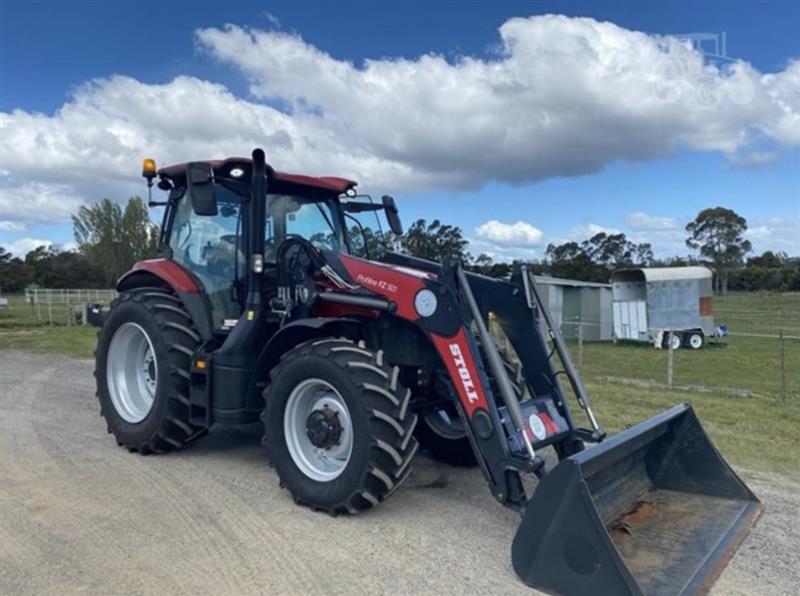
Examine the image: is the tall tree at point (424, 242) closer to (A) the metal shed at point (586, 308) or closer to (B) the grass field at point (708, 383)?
(B) the grass field at point (708, 383)

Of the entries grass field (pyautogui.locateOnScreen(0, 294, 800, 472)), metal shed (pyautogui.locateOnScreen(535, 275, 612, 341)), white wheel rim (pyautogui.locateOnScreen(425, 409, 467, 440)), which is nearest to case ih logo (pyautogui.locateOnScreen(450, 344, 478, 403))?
white wheel rim (pyautogui.locateOnScreen(425, 409, 467, 440))

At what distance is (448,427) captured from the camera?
18.2 feet

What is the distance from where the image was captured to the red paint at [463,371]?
14.0 feet

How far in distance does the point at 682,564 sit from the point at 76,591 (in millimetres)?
3309

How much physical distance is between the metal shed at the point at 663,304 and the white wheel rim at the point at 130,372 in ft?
66.7

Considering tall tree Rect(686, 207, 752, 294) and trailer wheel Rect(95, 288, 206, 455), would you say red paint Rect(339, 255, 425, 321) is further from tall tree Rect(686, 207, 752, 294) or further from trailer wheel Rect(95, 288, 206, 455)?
tall tree Rect(686, 207, 752, 294)

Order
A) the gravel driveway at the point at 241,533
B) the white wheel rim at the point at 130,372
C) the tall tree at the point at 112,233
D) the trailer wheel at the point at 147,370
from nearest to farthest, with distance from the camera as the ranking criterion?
the gravel driveway at the point at 241,533, the trailer wheel at the point at 147,370, the white wheel rim at the point at 130,372, the tall tree at the point at 112,233

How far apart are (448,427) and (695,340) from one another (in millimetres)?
20437

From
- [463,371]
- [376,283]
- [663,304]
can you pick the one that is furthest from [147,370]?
[663,304]

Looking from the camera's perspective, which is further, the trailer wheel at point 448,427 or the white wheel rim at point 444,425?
the white wheel rim at point 444,425

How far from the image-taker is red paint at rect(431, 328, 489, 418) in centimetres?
426

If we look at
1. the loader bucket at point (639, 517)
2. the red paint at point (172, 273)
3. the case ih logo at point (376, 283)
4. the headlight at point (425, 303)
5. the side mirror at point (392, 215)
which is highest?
the side mirror at point (392, 215)

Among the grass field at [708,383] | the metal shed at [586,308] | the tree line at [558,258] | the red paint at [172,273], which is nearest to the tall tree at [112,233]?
the tree line at [558,258]

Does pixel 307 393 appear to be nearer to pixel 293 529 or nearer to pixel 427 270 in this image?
pixel 293 529
